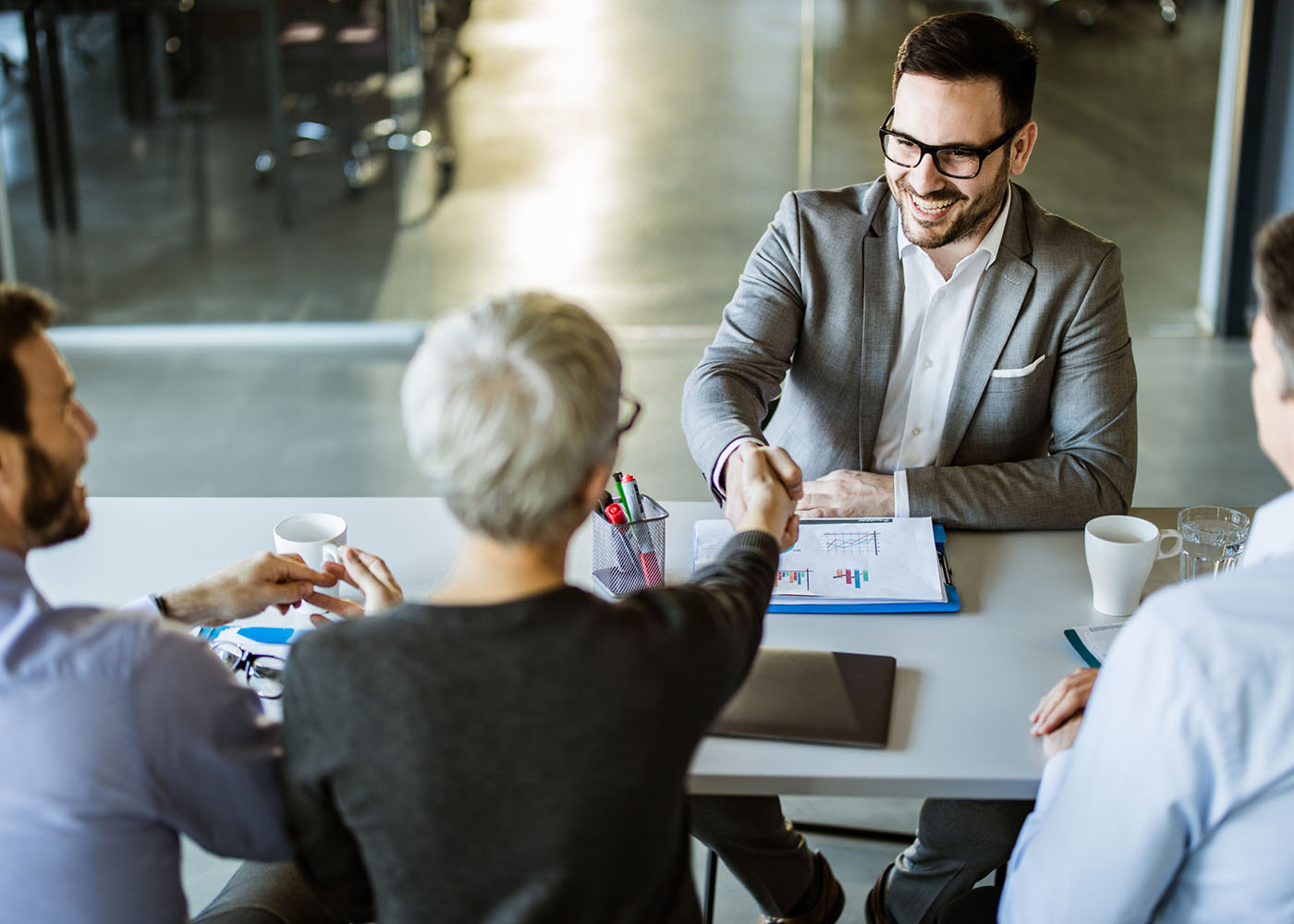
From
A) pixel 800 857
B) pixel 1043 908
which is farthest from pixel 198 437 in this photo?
pixel 1043 908

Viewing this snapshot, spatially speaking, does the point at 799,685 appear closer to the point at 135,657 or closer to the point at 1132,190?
the point at 135,657

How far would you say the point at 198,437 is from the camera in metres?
4.05

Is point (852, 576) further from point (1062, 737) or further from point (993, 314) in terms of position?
point (993, 314)

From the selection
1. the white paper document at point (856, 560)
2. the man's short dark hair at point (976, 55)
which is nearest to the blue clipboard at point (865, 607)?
the white paper document at point (856, 560)

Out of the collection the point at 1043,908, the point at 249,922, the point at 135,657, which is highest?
the point at 135,657

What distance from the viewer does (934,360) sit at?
221cm

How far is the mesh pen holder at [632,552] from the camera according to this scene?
67.1 inches

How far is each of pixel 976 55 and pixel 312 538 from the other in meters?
1.19

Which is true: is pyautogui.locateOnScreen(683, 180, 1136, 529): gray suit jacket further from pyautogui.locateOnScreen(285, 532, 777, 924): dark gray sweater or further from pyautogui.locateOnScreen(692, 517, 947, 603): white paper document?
pyautogui.locateOnScreen(285, 532, 777, 924): dark gray sweater

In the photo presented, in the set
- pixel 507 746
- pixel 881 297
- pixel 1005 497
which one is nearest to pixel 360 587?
pixel 507 746

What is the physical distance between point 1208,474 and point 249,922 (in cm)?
316

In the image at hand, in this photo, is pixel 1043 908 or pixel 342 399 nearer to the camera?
pixel 1043 908

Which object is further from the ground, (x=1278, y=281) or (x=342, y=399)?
(x=1278, y=281)

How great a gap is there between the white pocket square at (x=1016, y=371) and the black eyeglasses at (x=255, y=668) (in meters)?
1.21
